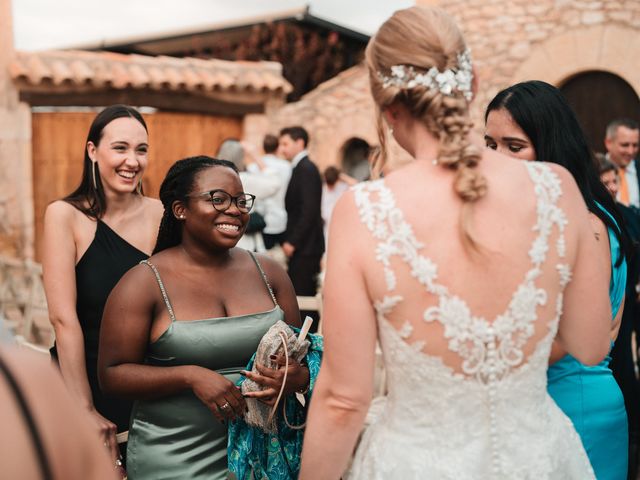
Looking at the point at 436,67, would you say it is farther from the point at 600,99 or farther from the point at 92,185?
the point at 600,99

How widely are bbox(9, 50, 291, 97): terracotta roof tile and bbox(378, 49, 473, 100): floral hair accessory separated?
976cm

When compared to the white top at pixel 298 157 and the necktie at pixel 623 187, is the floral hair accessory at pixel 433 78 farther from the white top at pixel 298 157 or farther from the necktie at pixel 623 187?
the white top at pixel 298 157

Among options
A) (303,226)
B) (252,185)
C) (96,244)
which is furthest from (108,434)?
(303,226)

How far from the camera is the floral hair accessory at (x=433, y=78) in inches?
75.0

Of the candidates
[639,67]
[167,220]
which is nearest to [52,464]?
[167,220]

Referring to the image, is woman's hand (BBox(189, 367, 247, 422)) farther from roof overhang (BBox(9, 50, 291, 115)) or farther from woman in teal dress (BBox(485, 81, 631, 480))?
roof overhang (BBox(9, 50, 291, 115))

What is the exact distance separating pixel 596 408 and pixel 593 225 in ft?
1.84

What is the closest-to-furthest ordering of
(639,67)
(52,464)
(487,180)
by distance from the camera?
(52,464) < (487,180) < (639,67)

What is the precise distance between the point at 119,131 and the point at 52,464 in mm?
2763

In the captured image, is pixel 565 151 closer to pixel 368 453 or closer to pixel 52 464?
pixel 368 453

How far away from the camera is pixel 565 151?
8.77 ft

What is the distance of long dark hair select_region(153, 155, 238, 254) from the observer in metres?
2.85

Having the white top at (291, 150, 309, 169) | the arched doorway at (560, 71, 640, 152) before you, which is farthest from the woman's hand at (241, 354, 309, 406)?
the arched doorway at (560, 71, 640, 152)

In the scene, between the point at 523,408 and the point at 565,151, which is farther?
the point at 565,151
